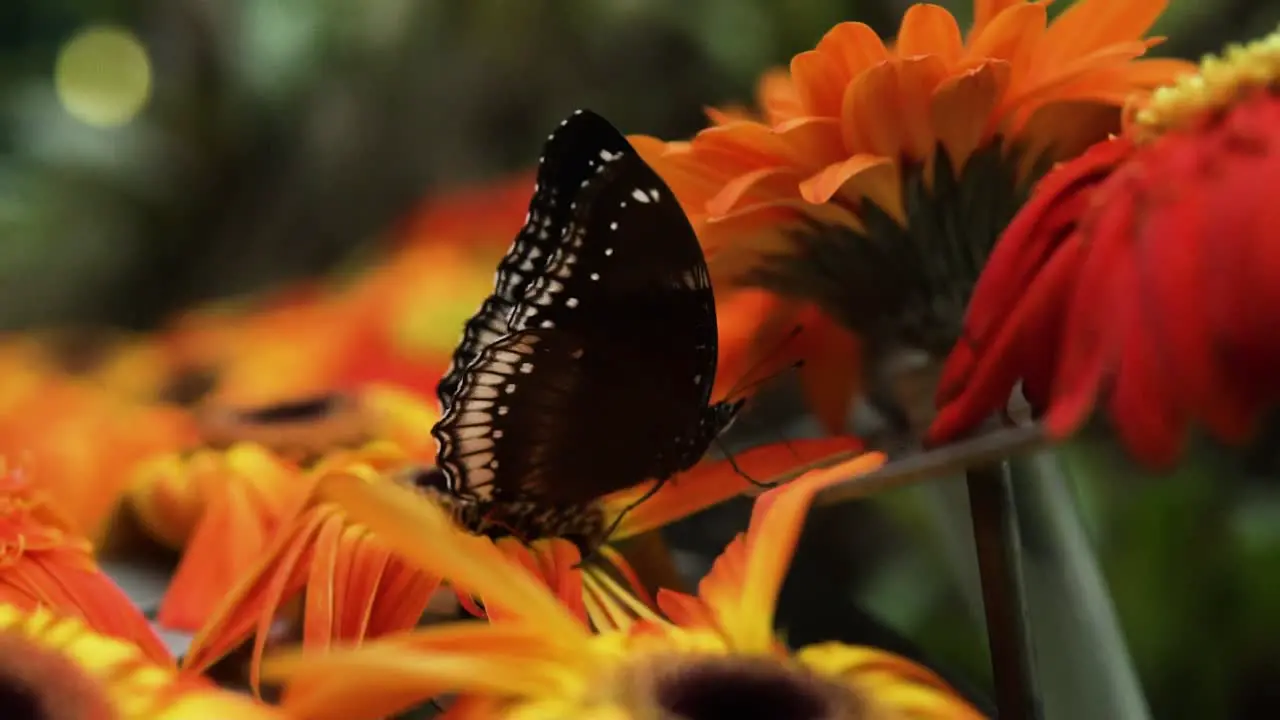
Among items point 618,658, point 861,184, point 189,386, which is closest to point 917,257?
point 861,184

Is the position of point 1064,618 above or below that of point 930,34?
below

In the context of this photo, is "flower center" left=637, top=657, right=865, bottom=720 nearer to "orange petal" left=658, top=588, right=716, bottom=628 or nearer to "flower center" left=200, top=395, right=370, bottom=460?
"orange petal" left=658, top=588, right=716, bottom=628

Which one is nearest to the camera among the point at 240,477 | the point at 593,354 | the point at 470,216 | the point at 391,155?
the point at 593,354

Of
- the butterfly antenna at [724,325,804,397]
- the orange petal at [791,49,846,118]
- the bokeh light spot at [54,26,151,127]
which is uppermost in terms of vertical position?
the bokeh light spot at [54,26,151,127]

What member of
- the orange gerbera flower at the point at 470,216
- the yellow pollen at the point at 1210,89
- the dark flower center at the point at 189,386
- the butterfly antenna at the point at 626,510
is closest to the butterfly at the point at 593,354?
the butterfly antenna at the point at 626,510

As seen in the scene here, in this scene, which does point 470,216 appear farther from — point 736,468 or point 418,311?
point 736,468

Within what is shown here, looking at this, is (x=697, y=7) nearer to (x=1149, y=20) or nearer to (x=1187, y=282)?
(x=1149, y=20)

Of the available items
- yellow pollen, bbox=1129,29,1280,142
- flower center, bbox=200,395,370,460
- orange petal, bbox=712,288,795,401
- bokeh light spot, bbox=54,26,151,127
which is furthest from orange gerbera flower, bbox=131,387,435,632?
bokeh light spot, bbox=54,26,151,127
